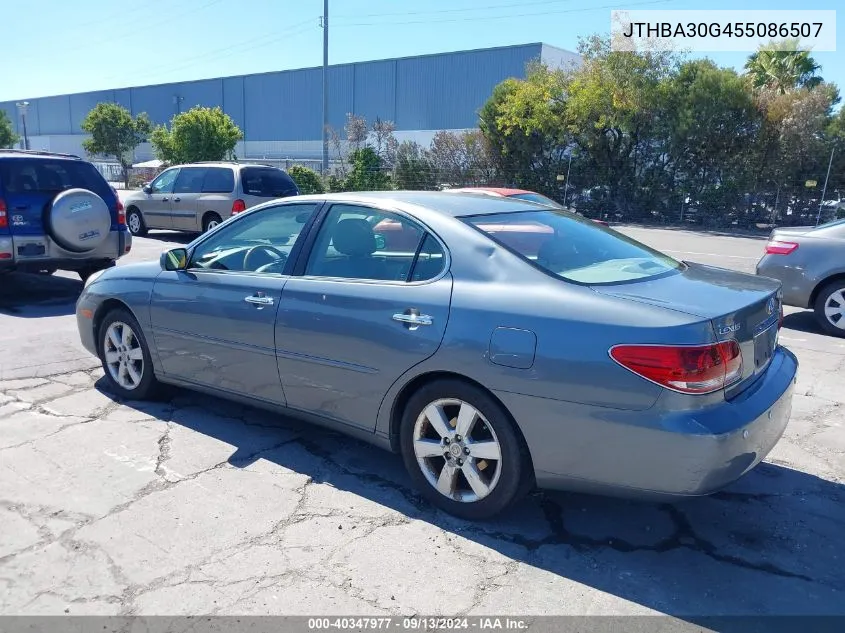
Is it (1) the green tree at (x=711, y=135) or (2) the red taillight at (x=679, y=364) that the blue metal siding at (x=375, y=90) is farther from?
(2) the red taillight at (x=679, y=364)

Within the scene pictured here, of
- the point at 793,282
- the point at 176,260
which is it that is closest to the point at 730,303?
the point at 176,260

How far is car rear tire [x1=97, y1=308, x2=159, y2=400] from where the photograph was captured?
4809 mm

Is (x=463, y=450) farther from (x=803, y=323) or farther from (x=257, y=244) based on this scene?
(x=803, y=323)

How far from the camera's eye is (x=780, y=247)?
7.64 meters

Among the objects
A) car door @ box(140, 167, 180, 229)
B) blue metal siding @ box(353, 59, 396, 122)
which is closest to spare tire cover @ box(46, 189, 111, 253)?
car door @ box(140, 167, 180, 229)

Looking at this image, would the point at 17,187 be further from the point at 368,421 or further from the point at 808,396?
the point at 808,396

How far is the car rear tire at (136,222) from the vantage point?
15.6 m

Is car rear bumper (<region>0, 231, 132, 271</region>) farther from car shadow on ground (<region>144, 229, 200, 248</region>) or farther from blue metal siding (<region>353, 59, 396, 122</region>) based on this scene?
blue metal siding (<region>353, 59, 396, 122</region>)

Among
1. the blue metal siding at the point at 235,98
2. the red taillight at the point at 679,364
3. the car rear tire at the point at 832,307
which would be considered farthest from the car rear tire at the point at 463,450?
the blue metal siding at the point at 235,98

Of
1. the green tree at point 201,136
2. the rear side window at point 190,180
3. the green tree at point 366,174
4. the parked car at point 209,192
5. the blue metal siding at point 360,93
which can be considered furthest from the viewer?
the blue metal siding at point 360,93

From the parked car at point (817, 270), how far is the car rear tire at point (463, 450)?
224 inches

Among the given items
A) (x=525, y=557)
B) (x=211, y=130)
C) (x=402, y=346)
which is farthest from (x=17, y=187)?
(x=211, y=130)

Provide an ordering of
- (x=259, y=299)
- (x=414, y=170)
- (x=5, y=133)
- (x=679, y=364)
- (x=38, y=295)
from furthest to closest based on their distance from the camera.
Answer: (x=5, y=133) < (x=414, y=170) < (x=38, y=295) < (x=259, y=299) < (x=679, y=364)

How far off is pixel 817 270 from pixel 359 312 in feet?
19.9
